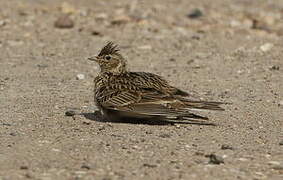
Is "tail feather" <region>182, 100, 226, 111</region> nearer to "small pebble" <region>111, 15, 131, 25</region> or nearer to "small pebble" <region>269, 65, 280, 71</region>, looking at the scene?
"small pebble" <region>269, 65, 280, 71</region>

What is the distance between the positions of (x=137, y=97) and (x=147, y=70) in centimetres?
426

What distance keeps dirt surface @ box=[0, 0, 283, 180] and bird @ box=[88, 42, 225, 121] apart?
18cm

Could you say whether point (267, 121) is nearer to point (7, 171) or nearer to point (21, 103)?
point (21, 103)

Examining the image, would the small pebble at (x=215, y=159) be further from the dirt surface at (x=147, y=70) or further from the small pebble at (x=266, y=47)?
the small pebble at (x=266, y=47)

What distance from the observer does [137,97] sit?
9.60 meters

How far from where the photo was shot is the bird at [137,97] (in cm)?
934

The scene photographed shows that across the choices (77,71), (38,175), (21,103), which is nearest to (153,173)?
(38,175)

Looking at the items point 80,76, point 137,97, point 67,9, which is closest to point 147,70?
point 80,76

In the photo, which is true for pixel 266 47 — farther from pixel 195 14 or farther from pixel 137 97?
pixel 137 97

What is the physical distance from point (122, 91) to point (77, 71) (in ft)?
12.6

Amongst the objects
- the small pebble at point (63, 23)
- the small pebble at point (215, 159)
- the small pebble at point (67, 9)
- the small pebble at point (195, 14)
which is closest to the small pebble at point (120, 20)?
the small pebble at point (63, 23)

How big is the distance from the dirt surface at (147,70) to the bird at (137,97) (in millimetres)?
180

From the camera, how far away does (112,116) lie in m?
9.88

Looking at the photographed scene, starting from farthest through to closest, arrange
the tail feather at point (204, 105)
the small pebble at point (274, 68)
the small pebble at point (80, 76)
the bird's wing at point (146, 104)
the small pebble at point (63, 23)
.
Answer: the small pebble at point (63, 23)
the small pebble at point (274, 68)
the small pebble at point (80, 76)
the bird's wing at point (146, 104)
the tail feather at point (204, 105)
